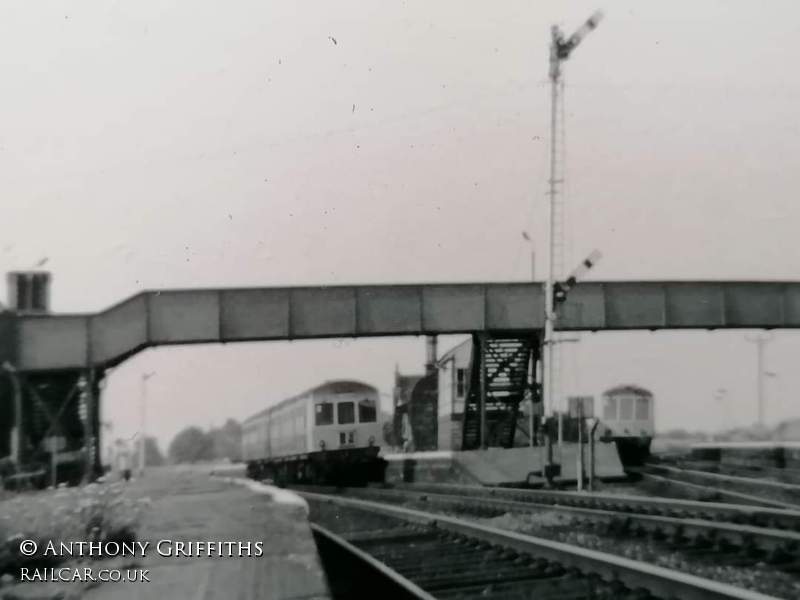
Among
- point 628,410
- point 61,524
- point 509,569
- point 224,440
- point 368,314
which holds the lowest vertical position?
point 224,440

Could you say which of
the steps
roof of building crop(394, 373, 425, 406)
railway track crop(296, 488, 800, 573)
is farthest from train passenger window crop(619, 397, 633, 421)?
railway track crop(296, 488, 800, 573)

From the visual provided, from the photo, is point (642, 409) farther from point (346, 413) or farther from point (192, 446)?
point (192, 446)

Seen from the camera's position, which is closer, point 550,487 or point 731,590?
point 731,590

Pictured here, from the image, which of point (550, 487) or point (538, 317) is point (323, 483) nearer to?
point (538, 317)

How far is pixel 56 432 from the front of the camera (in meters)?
23.0

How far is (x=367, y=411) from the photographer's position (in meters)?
Result: 28.5

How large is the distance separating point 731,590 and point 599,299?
1985cm

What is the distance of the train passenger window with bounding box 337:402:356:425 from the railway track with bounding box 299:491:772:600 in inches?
673

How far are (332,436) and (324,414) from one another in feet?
2.38

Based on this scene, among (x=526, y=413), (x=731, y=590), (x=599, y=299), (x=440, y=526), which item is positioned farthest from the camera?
(x=526, y=413)

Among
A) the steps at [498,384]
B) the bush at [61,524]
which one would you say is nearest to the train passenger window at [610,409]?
the steps at [498,384]

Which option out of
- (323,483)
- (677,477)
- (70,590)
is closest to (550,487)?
(677,477)

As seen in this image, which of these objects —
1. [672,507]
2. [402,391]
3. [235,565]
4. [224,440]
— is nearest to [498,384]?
[402,391]

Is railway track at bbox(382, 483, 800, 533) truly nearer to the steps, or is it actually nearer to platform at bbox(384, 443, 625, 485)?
platform at bbox(384, 443, 625, 485)
